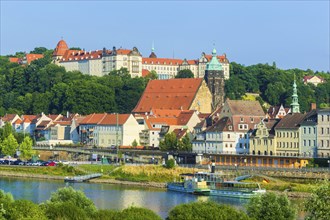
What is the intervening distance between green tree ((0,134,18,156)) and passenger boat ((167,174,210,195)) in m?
32.0

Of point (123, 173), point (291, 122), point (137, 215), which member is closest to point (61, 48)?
point (123, 173)

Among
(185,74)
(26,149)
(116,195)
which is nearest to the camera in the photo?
(116,195)

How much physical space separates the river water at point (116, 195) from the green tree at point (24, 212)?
510 inches

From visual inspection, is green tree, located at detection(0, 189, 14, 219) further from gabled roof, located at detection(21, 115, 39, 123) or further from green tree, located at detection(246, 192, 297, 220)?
gabled roof, located at detection(21, 115, 39, 123)

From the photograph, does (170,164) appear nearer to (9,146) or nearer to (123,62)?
(9,146)

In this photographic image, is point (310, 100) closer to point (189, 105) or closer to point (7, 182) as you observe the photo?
point (189, 105)

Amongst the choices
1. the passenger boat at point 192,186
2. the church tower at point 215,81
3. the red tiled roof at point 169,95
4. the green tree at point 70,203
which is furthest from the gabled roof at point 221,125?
the green tree at point 70,203

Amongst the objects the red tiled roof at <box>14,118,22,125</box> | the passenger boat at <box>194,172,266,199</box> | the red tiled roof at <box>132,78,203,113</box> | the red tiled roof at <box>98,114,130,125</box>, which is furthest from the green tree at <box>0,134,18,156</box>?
the passenger boat at <box>194,172,266,199</box>

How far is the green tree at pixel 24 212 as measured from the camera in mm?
36656

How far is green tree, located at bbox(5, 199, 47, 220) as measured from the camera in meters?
36.7

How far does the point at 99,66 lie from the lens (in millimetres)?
150875

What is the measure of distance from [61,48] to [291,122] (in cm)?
9533

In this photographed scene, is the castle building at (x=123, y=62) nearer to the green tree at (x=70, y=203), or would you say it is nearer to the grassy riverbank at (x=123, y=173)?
the grassy riverbank at (x=123, y=173)

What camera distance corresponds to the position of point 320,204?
3591 cm
